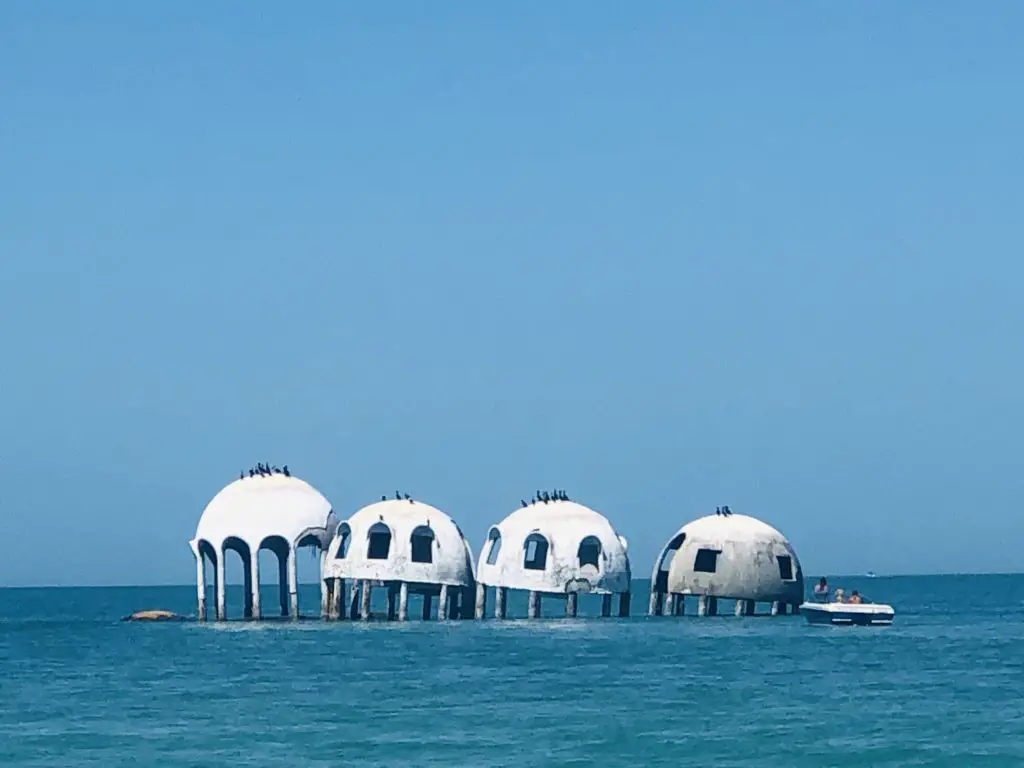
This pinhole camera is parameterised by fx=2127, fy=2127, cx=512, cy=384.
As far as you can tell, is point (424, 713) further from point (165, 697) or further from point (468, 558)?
point (468, 558)

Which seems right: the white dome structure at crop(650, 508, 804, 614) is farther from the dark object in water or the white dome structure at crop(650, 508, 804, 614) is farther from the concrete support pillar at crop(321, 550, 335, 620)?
the dark object in water

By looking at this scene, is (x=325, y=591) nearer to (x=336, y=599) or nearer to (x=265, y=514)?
(x=336, y=599)

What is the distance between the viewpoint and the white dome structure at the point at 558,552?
281 ft

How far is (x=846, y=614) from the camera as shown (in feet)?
279

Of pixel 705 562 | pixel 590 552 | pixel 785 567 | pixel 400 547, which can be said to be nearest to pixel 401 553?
pixel 400 547

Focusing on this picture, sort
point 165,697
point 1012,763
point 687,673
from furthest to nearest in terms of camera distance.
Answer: point 687,673, point 165,697, point 1012,763

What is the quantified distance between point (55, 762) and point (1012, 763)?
19.5 meters

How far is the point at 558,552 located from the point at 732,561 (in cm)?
819

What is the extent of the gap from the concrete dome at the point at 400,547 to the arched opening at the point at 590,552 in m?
5.16

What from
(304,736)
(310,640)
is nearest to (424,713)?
(304,736)

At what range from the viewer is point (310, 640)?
79.6m

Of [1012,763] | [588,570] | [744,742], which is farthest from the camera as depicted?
[588,570]

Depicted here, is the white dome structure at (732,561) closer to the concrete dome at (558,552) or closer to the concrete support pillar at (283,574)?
the concrete dome at (558,552)

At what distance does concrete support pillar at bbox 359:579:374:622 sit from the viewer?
89312 millimetres
